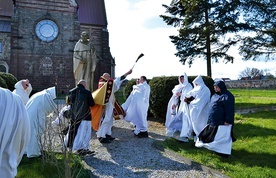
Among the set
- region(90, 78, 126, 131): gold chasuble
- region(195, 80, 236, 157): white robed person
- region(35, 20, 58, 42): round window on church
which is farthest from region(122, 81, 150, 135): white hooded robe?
region(35, 20, 58, 42): round window on church

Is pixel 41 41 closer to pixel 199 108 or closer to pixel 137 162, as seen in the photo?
pixel 199 108

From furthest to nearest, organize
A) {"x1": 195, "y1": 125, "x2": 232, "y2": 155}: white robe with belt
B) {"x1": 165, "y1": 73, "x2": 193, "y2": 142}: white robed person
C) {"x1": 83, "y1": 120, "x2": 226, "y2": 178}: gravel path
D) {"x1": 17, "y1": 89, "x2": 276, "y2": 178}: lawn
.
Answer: {"x1": 165, "y1": 73, "x2": 193, "y2": 142}: white robed person < {"x1": 195, "y1": 125, "x2": 232, "y2": 155}: white robe with belt < {"x1": 83, "y1": 120, "x2": 226, "y2": 178}: gravel path < {"x1": 17, "y1": 89, "x2": 276, "y2": 178}: lawn

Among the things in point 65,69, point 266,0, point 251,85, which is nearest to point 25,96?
point 266,0

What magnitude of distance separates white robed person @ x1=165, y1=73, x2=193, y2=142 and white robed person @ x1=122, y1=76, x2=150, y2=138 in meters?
0.79

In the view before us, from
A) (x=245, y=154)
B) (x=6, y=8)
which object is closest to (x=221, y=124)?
(x=245, y=154)

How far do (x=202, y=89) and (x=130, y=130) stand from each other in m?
3.88

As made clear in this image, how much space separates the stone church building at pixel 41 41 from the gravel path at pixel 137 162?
66.1 feet

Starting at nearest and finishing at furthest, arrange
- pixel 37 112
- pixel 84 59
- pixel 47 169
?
1. pixel 47 169
2. pixel 37 112
3. pixel 84 59

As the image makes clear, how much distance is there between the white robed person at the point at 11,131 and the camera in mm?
2867

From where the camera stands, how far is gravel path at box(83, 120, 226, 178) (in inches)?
230

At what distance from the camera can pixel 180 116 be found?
354 inches

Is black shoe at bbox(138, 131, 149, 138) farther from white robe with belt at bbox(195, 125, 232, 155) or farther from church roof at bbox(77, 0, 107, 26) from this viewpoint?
church roof at bbox(77, 0, 107, 26)

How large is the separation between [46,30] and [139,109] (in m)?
23.2

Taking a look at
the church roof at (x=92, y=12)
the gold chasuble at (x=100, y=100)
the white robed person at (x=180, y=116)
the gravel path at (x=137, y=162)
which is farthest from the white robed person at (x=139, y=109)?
the church roof at (x=92, y=12)
